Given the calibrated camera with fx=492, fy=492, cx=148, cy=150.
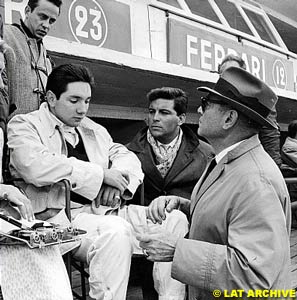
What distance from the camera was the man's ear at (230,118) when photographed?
183cm

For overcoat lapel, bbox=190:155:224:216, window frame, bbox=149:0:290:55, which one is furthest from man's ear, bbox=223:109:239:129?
window frame, bbox=149:0:290:55

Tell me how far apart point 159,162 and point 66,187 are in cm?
92

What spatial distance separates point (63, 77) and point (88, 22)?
156cm

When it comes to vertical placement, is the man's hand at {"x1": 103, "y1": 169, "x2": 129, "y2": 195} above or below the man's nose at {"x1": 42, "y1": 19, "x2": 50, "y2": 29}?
below

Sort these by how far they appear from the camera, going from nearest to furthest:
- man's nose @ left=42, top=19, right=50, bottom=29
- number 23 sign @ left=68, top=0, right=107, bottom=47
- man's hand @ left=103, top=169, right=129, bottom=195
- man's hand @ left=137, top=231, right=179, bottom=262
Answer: man's hand @ left=137, top=231, right=179, bottom=262
man's hand @ left=103, top=169, right=129, bottom=195
man's nose @ left=42, top=19, right=50, bottom=29
number 23 sign @ left=68, top=0, right=107, bottom=47

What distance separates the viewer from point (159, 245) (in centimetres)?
169

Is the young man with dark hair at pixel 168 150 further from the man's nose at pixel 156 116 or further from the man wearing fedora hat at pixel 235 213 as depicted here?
the man wearing fedora hat at pixel 235 213

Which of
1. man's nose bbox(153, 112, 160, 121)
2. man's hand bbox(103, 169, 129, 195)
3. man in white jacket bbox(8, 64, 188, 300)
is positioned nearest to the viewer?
man in white jacket bbox(8, 64, 188, 300)

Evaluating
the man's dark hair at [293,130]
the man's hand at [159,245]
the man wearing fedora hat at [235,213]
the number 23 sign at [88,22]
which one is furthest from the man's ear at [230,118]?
the man's dark hair at [293,130]

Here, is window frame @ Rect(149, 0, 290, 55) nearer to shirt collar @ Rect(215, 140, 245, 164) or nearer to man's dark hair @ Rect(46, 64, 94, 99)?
man's dark hair @ Rect(46, 64, 94, 99)

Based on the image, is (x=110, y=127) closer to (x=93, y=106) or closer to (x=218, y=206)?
(x=93, y=106)

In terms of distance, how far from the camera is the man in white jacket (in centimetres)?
205

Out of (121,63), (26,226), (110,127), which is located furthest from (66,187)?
(110,127)

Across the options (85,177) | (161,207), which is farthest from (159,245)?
(85,177)
